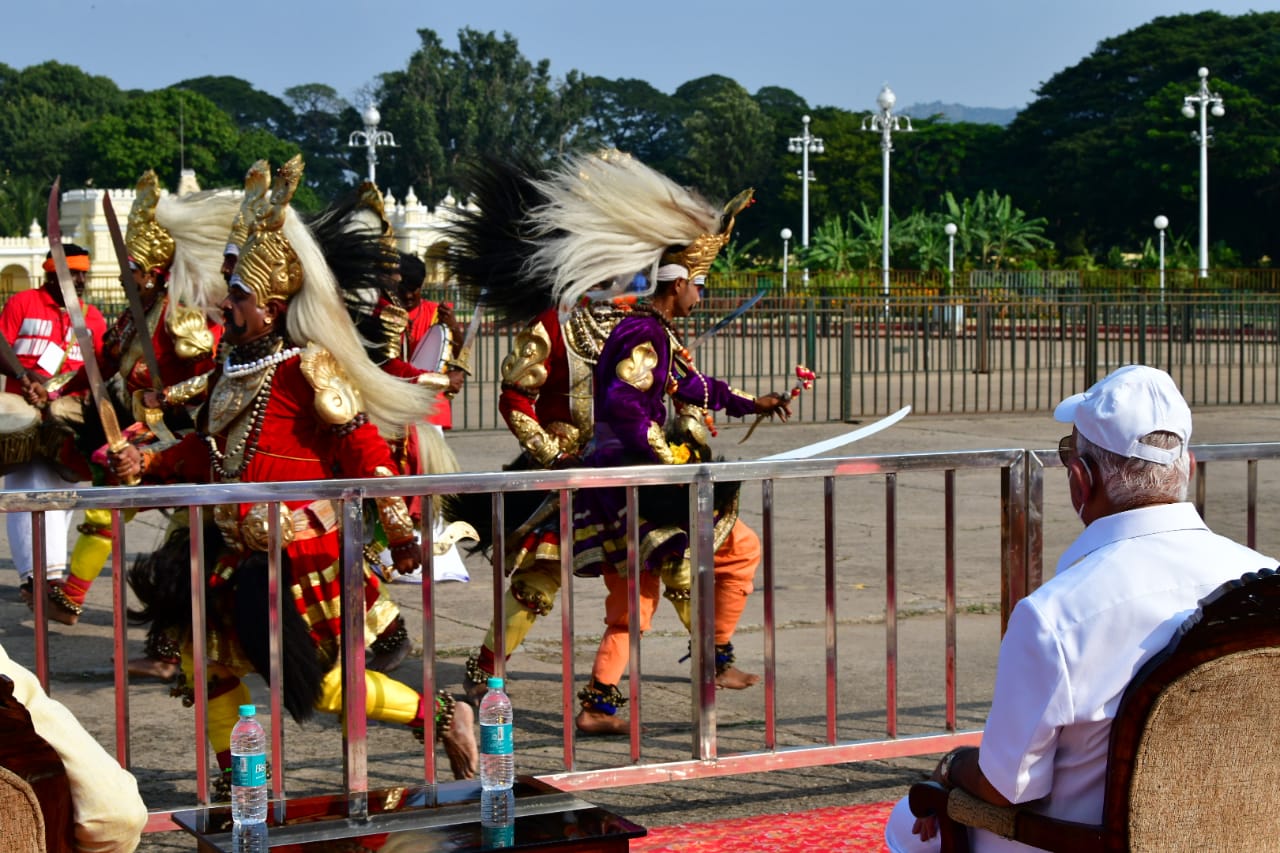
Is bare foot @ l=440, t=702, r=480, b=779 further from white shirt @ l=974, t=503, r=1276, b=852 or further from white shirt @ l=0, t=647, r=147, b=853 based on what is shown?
white shirt @ l=974, t=503, r=1276, b=852

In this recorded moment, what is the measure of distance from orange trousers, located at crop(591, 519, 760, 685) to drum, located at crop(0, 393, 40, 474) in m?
3.46

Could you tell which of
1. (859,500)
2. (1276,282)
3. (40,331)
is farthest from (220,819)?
(1276,282)

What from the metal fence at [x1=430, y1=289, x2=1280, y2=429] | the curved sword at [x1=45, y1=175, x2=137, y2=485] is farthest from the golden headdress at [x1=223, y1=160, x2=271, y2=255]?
the metal fence at [x1=430, y1=289, x2=1280, y2=429]

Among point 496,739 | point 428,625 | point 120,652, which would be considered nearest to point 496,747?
point 496,739

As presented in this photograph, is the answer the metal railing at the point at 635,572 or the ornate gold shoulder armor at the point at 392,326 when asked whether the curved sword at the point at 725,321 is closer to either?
the ornate gold shoulder armor at the point at 392,326

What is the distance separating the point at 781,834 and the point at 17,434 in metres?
5.02

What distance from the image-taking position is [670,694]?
263 inches

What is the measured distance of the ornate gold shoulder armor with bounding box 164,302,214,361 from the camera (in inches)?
301

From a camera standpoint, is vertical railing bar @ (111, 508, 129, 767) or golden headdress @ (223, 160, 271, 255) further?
golden headdress @ (223, 160, 271, 255)

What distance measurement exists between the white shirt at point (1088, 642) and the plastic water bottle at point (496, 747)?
1.11 m

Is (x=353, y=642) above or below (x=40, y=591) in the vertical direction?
below

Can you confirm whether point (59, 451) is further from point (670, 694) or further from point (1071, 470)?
point (1071, 470)

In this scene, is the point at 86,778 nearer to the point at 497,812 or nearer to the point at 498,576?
the point at 497,812

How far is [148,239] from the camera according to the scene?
7754 mm
